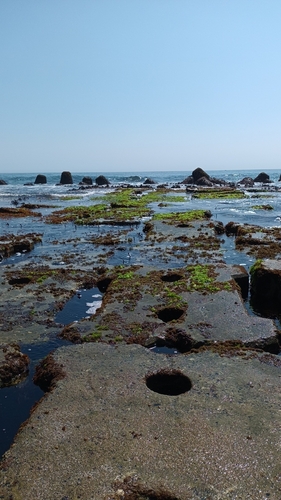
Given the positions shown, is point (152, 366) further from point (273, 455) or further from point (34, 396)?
point (273, 455)

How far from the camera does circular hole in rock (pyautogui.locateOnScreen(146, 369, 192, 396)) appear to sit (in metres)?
6.96

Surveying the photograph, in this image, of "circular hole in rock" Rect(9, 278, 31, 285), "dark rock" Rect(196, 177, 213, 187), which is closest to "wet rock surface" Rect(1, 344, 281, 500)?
"circular hole in rock" Rect(9, 278, 31, 285)

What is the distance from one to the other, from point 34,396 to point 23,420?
64 cm

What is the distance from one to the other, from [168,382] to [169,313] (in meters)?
3.32

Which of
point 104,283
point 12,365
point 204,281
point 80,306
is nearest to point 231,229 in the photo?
point 204,281

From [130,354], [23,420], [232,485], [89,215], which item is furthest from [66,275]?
[89,215]

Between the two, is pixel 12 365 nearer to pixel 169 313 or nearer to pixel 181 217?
pixel 169 313

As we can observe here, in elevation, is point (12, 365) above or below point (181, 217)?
below

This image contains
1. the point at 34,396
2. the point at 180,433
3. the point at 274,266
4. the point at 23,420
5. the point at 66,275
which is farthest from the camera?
the point at 66,275

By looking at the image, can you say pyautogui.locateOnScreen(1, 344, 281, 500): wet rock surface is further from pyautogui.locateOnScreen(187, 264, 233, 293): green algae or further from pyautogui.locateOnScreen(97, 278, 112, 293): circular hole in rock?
pyautogui.locateOnScreen(97, 278, 112, 293): circular hole in rock

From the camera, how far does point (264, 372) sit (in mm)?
7102

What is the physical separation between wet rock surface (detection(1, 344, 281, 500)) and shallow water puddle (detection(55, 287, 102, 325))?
3.15m

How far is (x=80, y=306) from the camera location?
1156 cm

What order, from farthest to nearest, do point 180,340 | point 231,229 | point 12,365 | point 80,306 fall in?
point 231,229 < point 80,306 < point 180,340 < point 12,365
